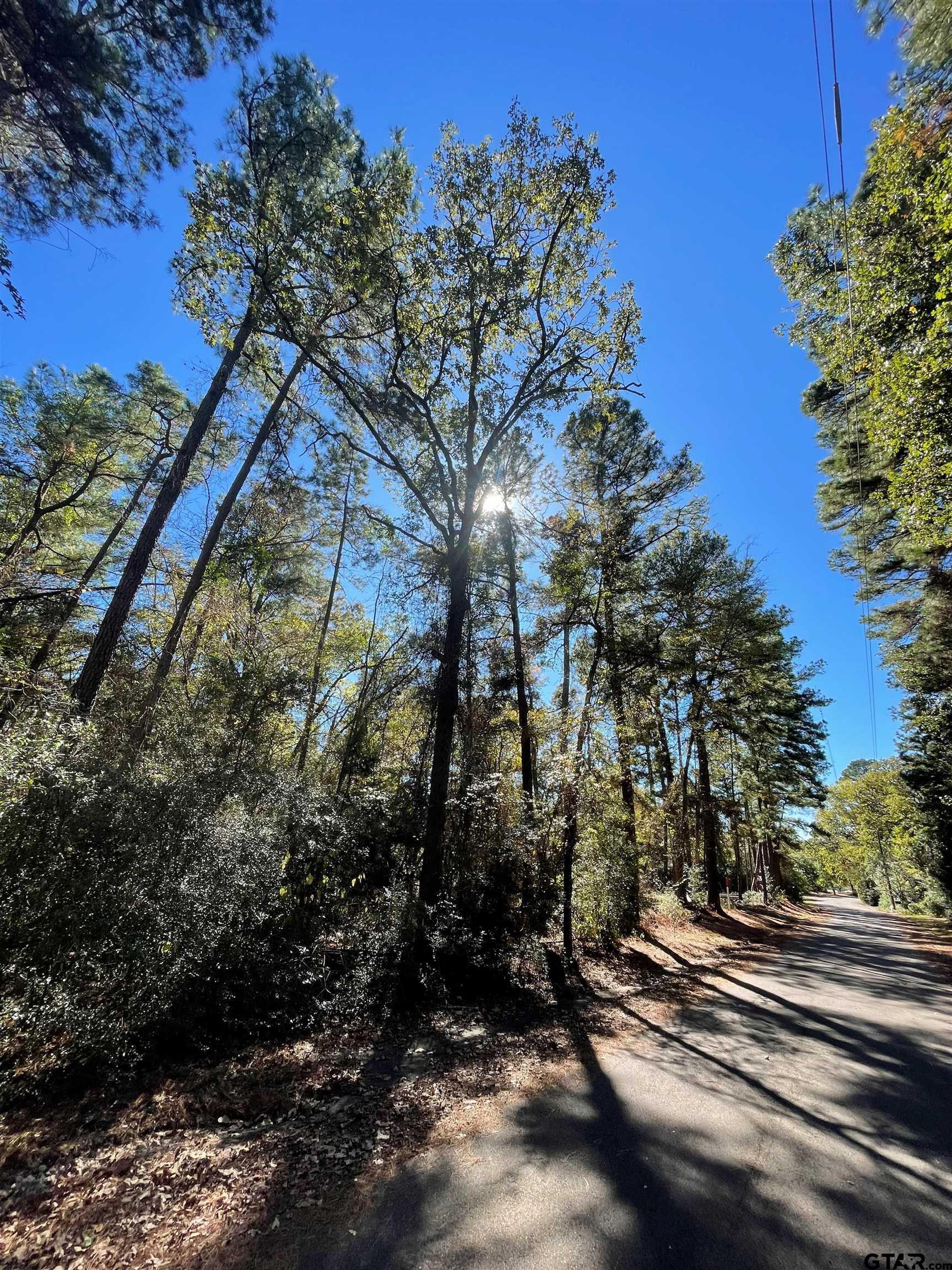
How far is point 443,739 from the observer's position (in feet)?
24.7

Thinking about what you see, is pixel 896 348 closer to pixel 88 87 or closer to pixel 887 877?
pixel 88 87

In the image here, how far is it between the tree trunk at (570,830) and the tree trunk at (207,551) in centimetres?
670

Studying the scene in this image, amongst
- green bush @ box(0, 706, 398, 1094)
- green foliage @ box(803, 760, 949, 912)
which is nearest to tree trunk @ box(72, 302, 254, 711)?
green bush @ box(0, 706, 398, 1094)

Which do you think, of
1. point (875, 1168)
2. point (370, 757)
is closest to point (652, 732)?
point (370, 757)

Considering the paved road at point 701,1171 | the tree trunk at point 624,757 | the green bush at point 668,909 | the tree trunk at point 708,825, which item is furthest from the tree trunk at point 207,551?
the tree trunk at point 708,825

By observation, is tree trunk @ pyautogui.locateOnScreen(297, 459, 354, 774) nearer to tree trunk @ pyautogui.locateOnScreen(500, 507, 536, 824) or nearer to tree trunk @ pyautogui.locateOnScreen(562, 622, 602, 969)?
tree trunk @ pyautogui.locateOnScreen(500, 507, 536, 824)

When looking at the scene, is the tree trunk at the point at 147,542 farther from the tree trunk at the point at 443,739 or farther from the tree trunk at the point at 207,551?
the tree trunk at the point at 443,739

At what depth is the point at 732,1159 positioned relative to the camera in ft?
10.6

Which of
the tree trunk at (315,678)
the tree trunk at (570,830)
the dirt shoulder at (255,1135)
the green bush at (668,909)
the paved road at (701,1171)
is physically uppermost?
the tree trunk at (315,678)

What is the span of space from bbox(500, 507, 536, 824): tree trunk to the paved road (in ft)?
15.3

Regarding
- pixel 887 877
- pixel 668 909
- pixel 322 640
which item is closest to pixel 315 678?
pixel 322 640

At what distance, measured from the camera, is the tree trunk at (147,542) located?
7422 millimetres

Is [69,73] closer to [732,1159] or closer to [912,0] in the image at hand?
[912,0]

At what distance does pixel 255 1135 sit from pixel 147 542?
864cm
